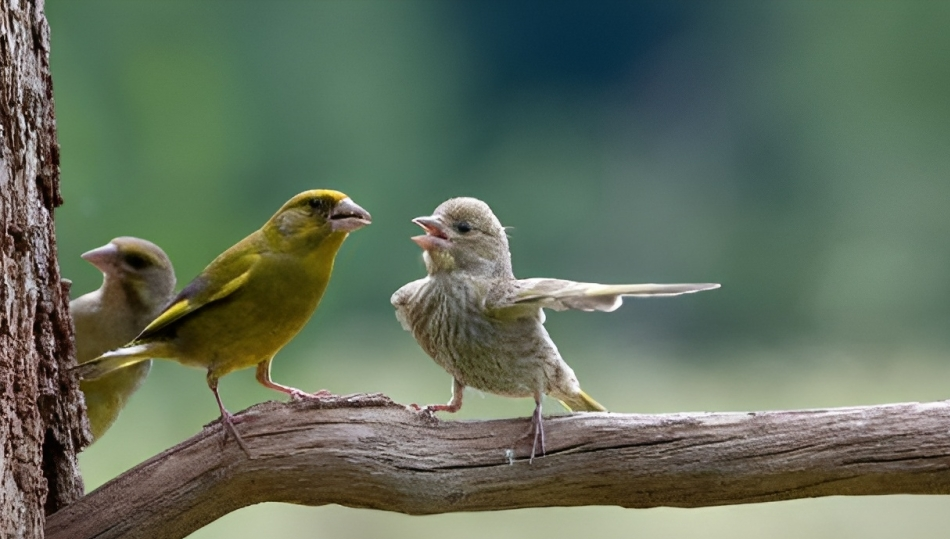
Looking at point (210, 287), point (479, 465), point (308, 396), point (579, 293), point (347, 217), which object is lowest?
point (479, 465)

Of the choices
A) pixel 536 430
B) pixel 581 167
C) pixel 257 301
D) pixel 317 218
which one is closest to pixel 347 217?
pixel 317 218

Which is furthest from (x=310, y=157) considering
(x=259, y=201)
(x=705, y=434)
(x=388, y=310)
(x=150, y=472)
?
(x=705, y=434)

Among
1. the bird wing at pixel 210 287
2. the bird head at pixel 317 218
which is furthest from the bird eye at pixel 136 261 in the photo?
the bird head at pixel 317 218

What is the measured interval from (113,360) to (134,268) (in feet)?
1.73

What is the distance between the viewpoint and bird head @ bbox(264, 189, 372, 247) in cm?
259

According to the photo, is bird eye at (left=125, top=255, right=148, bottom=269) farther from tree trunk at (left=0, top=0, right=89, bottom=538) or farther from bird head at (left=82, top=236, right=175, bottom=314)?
tree trunk at (left=0, top=0, right=89, bottom=538)

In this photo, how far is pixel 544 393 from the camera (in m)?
2.79

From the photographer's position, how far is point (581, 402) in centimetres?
290

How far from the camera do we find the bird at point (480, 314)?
2.72m

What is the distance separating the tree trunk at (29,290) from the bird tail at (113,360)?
5cm

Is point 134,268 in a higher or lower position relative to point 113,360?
higher

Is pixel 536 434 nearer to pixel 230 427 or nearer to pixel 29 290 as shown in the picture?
pixel 230 427

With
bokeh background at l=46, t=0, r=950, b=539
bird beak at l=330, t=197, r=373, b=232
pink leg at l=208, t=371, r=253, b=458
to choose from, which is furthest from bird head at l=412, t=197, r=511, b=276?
bokeh background at l=46, t=0, r=950, b=539

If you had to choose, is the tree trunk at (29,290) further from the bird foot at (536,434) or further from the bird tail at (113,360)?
the bird foot at (536,434)
